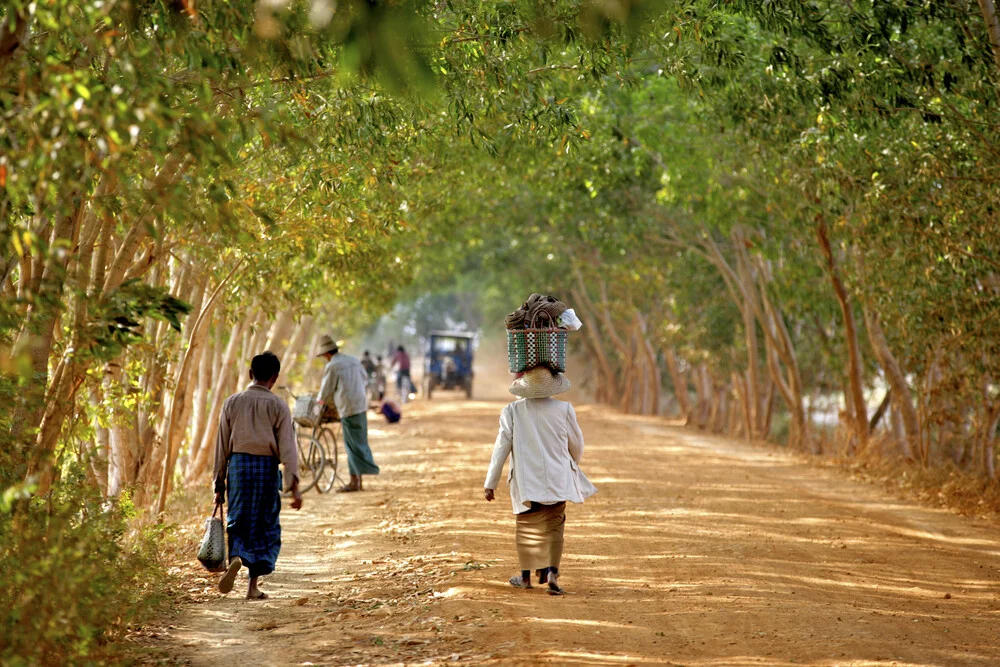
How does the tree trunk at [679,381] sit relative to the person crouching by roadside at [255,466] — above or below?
above

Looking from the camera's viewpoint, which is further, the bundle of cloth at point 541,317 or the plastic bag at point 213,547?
the bundle of cloth at point 541,317

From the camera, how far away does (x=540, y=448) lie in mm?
7988

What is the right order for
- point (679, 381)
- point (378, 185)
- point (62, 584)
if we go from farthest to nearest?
1. point (679, 381)
2. point (378, 185)
3. point (62, 584)

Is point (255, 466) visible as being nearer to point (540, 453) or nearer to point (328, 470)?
point (540, 453)

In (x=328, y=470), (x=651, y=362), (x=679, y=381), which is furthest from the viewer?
(x=651, y=362)

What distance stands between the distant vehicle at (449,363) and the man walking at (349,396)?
26.4m

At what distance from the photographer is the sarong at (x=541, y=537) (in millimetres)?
7914

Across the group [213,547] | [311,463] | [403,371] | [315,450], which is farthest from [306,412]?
[403,371]

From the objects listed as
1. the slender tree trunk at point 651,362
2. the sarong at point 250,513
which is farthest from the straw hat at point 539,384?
the slender tree trunk at point 651,362

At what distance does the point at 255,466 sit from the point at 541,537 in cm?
221

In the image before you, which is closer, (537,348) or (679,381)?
(537,348)

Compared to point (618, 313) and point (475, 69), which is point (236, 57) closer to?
point (475, 69)

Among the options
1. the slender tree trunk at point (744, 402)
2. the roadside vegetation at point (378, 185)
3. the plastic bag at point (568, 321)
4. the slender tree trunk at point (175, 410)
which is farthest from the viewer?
the slender tree trunk at point (744, 402)

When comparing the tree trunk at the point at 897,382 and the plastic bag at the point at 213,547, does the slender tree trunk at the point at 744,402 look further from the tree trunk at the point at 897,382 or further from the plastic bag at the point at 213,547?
the plastic bag at the point at 213,547
